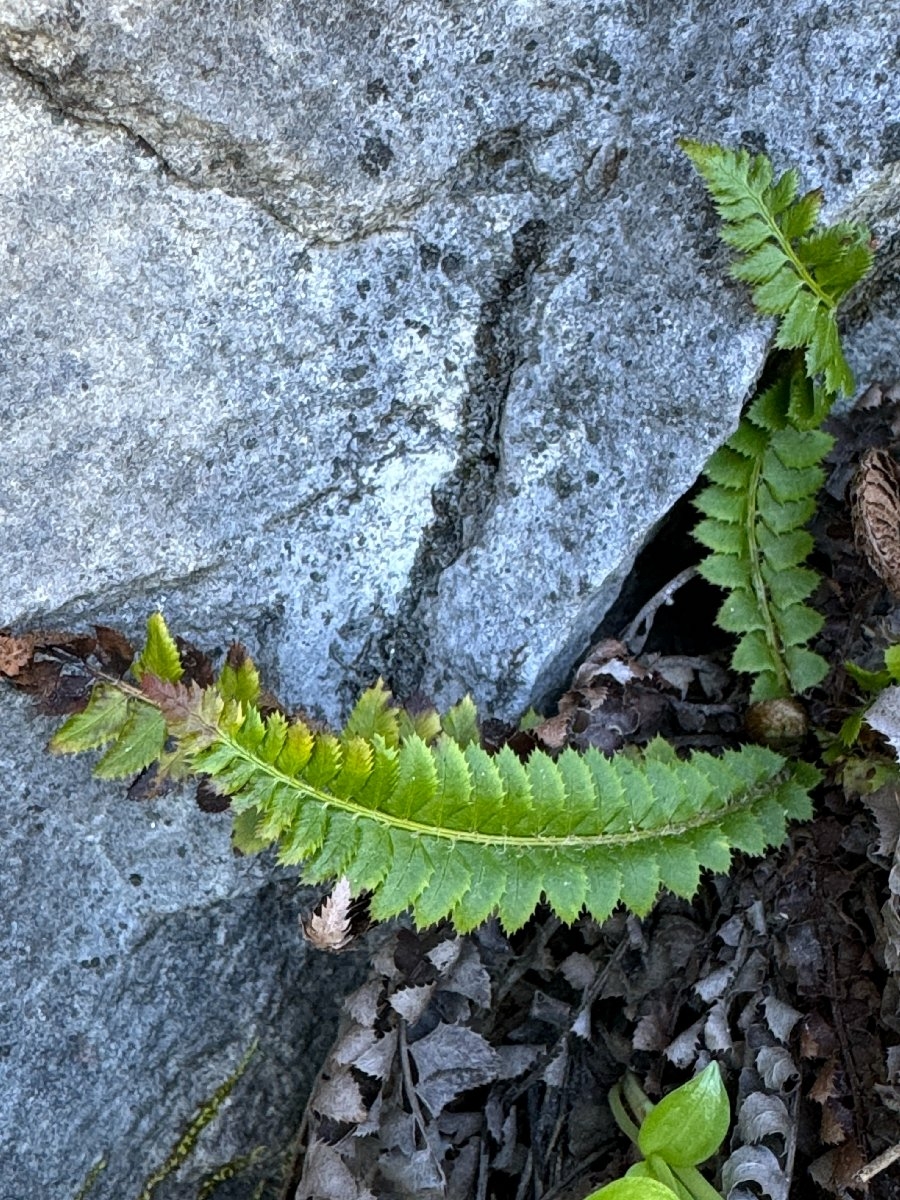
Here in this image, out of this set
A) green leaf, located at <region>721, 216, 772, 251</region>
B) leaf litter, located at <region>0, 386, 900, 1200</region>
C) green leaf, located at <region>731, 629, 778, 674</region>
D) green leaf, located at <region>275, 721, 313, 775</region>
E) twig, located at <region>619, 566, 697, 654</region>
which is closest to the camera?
green leaf, located at <region>275, 721, 313, 775</region>

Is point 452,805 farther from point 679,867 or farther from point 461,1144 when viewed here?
point 461,1144

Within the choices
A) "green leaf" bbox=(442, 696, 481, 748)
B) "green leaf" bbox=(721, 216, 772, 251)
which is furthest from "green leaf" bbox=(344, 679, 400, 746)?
"green leaf" bbox=(721, 216, 772, 251)

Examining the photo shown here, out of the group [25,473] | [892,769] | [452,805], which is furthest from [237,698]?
[892,769]

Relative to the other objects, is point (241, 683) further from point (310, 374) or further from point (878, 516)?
point (878, 516)

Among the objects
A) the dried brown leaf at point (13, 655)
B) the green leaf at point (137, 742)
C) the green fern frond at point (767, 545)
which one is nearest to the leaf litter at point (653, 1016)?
the green fern frond at point (767, 545)

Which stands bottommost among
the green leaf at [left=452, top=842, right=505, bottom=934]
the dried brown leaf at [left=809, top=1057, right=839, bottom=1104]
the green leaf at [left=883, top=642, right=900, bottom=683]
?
the dried brown leaf at [left=809, top=1057, right=839, bottom=1104]

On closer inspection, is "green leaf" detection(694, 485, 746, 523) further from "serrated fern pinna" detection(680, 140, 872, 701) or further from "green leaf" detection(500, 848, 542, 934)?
"green leaf" detection(500, 848, 542, 934)
